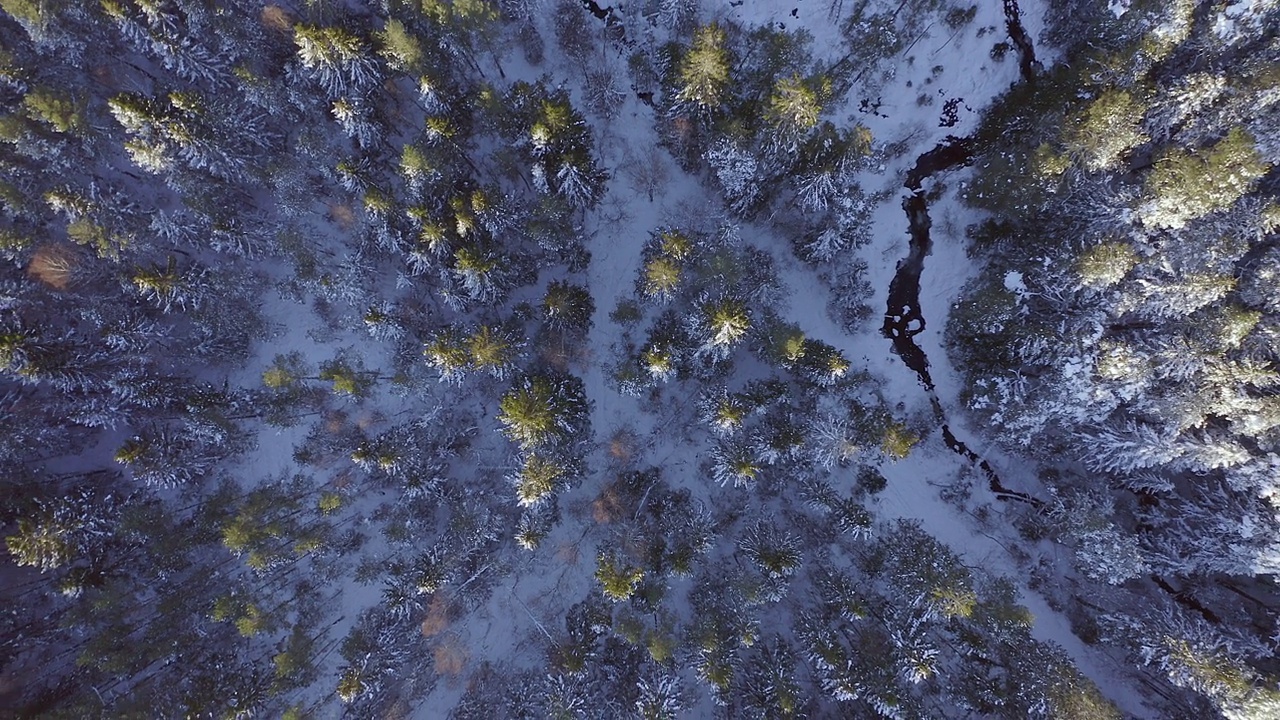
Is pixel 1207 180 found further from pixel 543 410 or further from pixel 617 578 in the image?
pixel 617 578

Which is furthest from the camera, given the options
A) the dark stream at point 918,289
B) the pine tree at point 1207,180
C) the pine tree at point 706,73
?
the dark stream at point 918,289

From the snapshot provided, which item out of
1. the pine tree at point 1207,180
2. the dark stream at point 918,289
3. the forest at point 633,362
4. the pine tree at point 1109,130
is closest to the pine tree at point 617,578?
the forest at point 633,362

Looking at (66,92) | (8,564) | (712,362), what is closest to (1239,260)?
(712,362)

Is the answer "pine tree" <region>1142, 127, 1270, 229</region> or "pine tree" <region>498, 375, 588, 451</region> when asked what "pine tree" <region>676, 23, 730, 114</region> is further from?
"pine tree" <region>1142, 127, 1270, 229</region>

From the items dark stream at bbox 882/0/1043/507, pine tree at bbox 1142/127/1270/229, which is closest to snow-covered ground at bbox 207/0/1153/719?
dark stream at bbox 882/0/1043/507

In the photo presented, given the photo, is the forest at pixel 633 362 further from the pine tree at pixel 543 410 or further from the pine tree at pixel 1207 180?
the pine tree at pixel 1207 180

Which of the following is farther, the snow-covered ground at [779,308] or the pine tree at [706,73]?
the snow-covered ground at [779,308]

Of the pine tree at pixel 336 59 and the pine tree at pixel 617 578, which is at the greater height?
the pine tree at pixel 336 59

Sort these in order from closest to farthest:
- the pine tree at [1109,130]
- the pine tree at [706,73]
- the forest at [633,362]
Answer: the pine tree at [1109,130], the pine tree at [706,73], the forest at [633,362]
